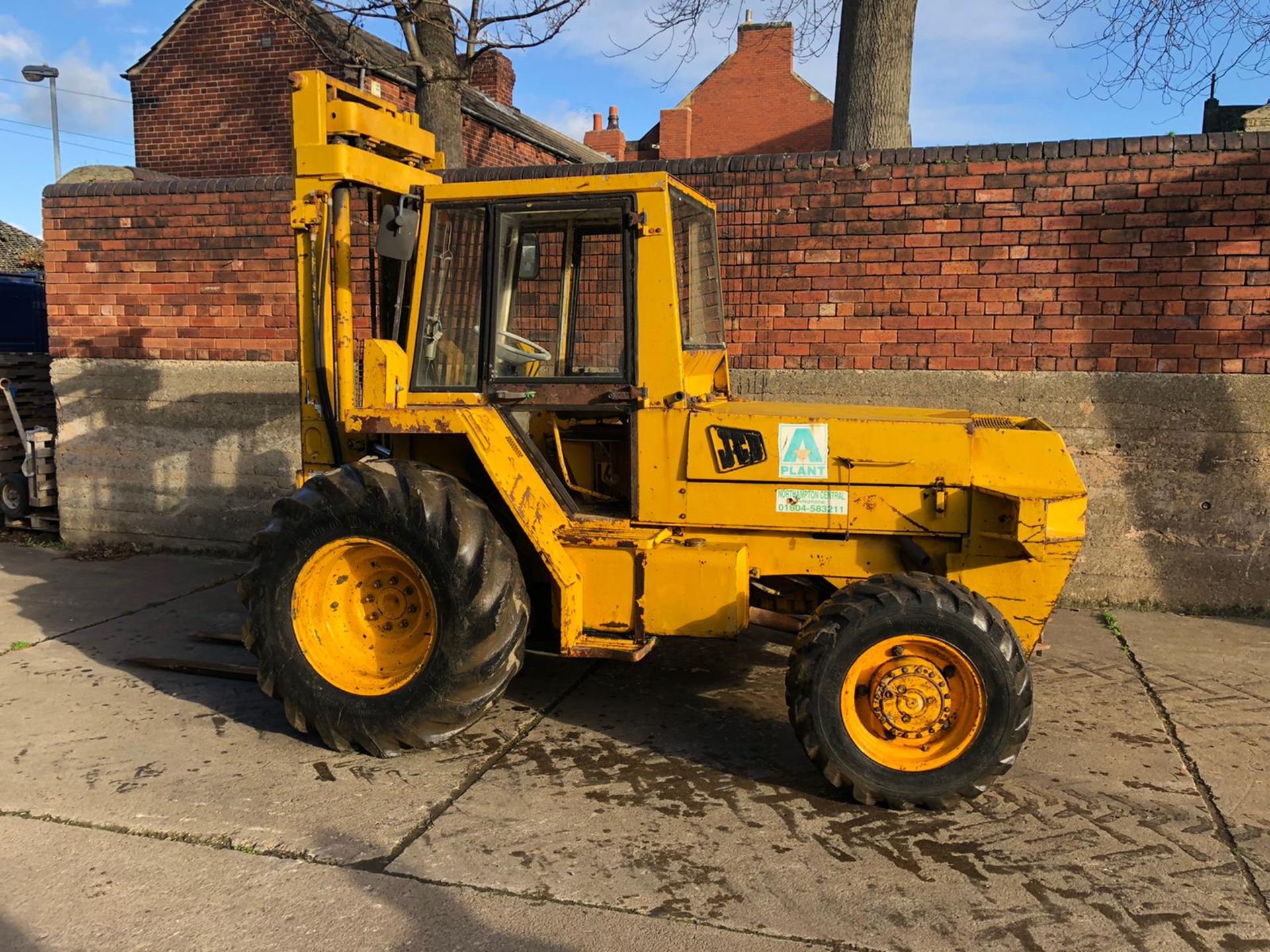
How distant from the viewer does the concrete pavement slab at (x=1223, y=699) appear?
12.2 ft

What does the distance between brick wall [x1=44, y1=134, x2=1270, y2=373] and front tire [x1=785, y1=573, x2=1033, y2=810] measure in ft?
10.7

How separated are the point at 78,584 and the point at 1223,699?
739 centimetres

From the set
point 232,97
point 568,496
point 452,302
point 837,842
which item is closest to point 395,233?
point 452,302

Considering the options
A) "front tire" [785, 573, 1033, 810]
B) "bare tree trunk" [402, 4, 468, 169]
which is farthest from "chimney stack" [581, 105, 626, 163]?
"front tire" [785, 573, 1033, 810]

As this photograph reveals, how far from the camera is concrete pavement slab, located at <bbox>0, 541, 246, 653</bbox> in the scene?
6141 mm

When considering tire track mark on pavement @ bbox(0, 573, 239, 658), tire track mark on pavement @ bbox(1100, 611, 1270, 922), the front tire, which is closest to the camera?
tire track mark on pavement @ bbox(1100, 611, 1270, 922)

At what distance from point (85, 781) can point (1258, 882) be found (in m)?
4.36

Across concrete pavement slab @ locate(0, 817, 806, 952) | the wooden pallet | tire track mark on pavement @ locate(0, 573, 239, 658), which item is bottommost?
concrete pavement slab @ locate(0, 817, 806, 952)

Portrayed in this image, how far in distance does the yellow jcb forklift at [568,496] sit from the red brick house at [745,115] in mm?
27825

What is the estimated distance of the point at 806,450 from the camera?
4102 mm

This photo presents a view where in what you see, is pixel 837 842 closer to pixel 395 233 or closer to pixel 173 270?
pixel 395 233

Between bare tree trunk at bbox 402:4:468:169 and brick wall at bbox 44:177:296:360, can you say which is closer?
brick wall at bbox 44:177:296:360

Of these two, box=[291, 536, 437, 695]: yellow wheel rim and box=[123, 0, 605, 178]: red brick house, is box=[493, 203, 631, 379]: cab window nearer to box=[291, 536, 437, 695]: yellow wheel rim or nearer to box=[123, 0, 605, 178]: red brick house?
box=[291, 536, 437, 695]: yellow wheel rim

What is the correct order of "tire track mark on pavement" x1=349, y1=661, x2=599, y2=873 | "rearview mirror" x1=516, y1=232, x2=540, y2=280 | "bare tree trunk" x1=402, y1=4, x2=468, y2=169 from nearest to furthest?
1. "tire track mark on pavement" x1=349, y1=661, x2=599, y2=873
2. "rearview mirror" x1=516, y1=232, x2=540, y2=280
3. "bare tree trunk" x1=402, y1=4, x2=468, y2=169
